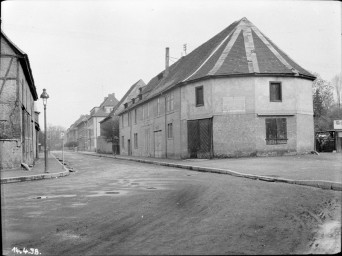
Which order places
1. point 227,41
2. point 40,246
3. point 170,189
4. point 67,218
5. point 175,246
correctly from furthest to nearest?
point 227,41, point 170,189, point 67,218, point 40,246, point 175,246

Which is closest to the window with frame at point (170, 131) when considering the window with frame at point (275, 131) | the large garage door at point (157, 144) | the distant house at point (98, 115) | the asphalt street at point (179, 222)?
the large garage door at point (157, 144)

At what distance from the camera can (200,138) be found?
25328mm

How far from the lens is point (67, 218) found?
6695 millimetres

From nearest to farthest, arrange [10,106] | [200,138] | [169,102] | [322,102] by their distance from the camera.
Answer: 1. [10,106]
2. [200,138]
3. [169,102]
4. [322,102]

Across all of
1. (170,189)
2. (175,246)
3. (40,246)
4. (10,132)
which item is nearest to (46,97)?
(10,132)

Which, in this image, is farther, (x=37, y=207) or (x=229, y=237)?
(x=37, y=207)

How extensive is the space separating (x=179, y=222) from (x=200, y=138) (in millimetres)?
19509

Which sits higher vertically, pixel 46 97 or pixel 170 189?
pixel 46 97

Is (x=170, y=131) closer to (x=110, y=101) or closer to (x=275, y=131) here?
(x=275, y=131)

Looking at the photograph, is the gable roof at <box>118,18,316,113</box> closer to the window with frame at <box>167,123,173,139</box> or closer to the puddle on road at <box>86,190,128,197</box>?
the window with frame at <box>167,123,173,139</box>

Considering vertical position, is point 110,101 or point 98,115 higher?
point 110,101

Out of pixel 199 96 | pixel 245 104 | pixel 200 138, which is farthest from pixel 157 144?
pixel 245 104

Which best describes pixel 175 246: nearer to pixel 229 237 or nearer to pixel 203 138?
pixel 229 237

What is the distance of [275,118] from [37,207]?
19128 mm
